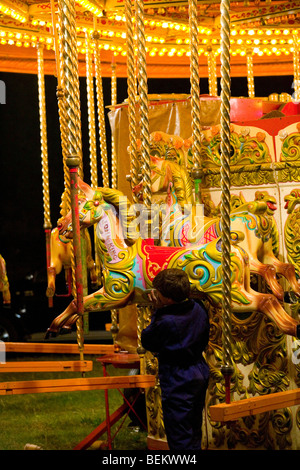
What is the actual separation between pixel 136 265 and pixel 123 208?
14.2 inches

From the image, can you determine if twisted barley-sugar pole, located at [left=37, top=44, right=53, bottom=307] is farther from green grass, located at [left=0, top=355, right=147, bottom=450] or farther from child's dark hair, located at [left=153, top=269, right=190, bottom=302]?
child's dark hair, located at [left=153, top=269, right=190, bottom=302]

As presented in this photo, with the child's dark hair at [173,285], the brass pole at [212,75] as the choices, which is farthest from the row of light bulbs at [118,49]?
the child's dark hair at [173,285]

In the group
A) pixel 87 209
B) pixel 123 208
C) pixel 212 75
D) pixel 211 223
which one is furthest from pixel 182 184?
pixel 212 75

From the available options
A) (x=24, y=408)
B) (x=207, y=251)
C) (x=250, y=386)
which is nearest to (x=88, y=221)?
(x=207, y=251)

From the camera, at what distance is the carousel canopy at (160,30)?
7746mm

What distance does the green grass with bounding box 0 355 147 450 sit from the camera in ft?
21.7

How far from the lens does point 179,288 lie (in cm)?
438

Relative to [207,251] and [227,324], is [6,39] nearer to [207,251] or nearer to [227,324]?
[207,251]

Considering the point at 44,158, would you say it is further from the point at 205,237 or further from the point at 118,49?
the point at 118,49

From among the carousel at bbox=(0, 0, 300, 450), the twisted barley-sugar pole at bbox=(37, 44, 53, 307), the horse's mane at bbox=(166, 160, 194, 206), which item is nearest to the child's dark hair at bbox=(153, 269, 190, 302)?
the carousel at bbox=(0, 0, 300, 450)

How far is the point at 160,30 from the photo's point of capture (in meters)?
8.98

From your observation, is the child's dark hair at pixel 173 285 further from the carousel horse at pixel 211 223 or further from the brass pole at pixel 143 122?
the carousel horse at pixel 211 223

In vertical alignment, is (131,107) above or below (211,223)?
above

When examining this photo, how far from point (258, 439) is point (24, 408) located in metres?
3.54
